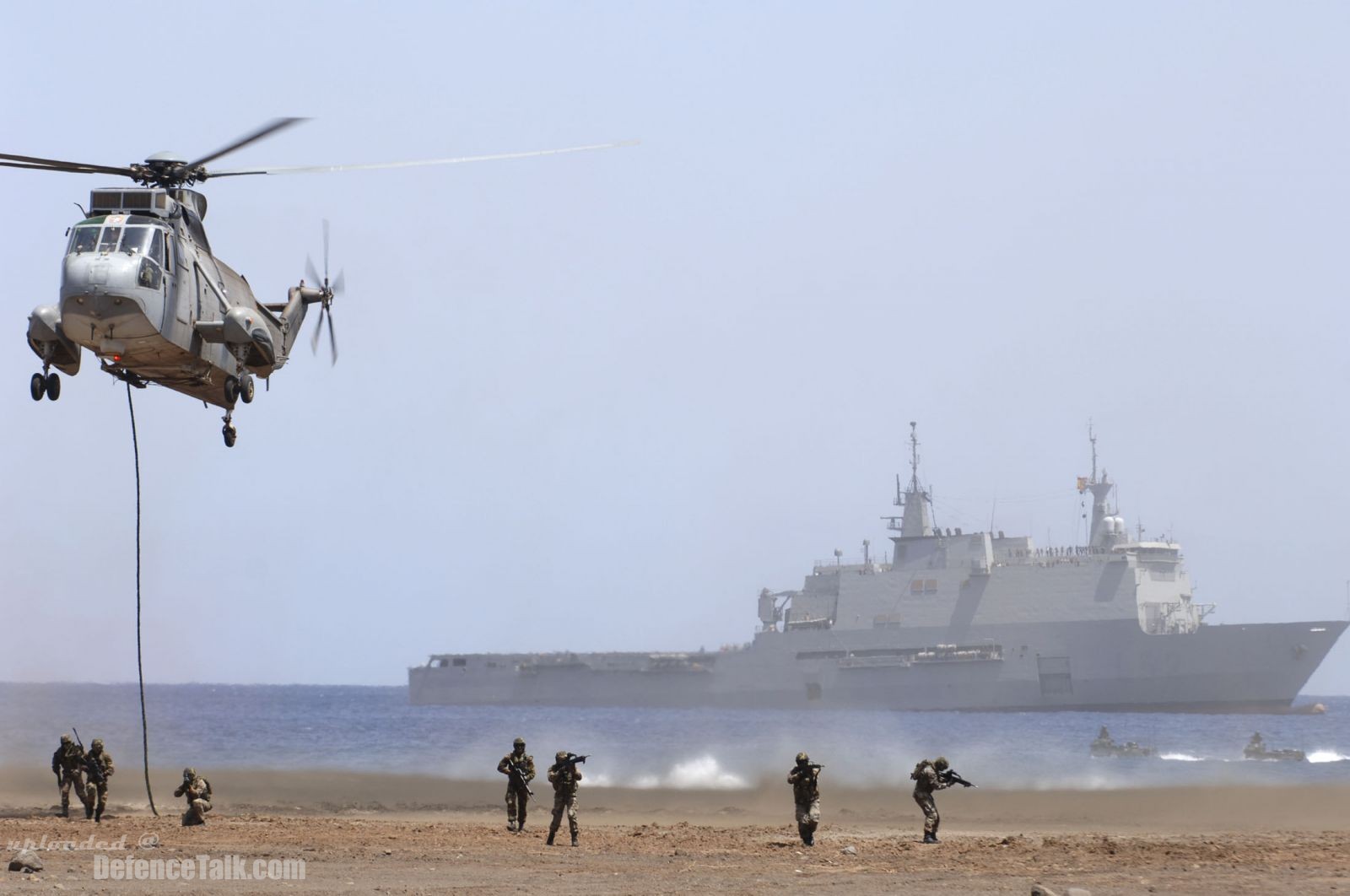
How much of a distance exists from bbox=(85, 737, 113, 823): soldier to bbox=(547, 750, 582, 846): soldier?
246 inches

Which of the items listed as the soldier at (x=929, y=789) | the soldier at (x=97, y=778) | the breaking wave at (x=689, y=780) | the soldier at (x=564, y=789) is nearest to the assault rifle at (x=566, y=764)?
the soldier at (x=564, y=789)

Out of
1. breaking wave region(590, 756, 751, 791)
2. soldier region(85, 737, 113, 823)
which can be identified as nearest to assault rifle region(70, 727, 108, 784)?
soldier region(85, 737, 113, 823)

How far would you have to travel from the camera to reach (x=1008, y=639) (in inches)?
2375

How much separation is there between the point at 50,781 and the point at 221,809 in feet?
24.5

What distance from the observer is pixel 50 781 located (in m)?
27.4

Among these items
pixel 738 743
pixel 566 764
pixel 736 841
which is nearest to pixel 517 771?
pixel 566 764

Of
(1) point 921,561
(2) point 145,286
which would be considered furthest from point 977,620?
(2) point 145,286

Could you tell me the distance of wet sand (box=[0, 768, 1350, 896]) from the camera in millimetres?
12203

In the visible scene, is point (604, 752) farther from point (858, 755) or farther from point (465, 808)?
point (465, 808)

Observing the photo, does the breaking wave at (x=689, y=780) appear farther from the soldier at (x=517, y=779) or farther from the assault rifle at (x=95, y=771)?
the assault rifle at (x=95, y=771)

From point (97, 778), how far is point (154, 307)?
7.44m

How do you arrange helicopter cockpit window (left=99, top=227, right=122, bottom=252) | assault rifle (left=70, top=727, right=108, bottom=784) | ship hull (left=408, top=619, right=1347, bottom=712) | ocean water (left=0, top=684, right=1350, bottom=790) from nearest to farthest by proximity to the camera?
helicopter cockpit window (left=99, top=227, right=122, bottom=252)
assault rifle (left=70, top=727, right=108, bottom=784)
ocean water (left=0, top=684, right=1350, bottom=790)
ship hull (left=408, top=619, right=1347, bottom=712)

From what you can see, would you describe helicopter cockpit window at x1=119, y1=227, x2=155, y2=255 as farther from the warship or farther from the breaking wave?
the warship

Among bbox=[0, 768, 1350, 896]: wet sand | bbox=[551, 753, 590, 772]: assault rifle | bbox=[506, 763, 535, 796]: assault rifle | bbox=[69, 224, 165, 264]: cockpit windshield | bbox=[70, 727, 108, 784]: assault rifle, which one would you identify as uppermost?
bbox=[69, 224, 165, 264]: cockpit windshield
